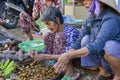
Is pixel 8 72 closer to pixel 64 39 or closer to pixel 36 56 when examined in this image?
pixel 36 56

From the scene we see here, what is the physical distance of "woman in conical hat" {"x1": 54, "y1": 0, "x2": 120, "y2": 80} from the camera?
3266 mm

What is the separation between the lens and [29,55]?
168 inches

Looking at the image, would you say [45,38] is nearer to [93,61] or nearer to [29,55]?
[29,55]

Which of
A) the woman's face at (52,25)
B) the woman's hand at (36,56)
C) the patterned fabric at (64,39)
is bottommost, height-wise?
the woman's hand at (36,56)

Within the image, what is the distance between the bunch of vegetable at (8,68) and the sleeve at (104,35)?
135 cm

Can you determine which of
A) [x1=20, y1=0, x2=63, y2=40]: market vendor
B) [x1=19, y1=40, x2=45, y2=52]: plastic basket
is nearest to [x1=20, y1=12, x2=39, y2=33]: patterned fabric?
[x1=20, y1=0, x2=63, y2=40]: market vendor

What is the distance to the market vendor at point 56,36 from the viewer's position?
3.93 meters

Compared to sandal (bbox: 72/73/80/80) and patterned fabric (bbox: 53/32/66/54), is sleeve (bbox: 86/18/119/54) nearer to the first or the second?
sandal (bbox: 72/73/80/80)

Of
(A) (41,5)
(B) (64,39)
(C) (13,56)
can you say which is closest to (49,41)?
(B) (64,39)

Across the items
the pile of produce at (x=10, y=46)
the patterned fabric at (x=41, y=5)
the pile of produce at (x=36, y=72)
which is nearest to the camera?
the pile of produce at (x=36, y=72)

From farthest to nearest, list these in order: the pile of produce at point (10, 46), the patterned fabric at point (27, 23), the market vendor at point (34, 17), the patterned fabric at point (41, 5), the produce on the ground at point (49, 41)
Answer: the patterned fabric at point (27, 23)
the market vendor at point (34, 17)
the patterned fabric at point (41, 5)
the pile of produce at point (10, 46)
the produce on the ground at point (49, 41)

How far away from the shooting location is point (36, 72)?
4.00m

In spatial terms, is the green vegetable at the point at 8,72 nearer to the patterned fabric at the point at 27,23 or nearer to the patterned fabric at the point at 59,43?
the patterned fabric at the point at 59,43

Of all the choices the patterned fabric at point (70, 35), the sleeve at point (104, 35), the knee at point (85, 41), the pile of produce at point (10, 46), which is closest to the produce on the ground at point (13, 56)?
the pile of produce at point (10, 46)
